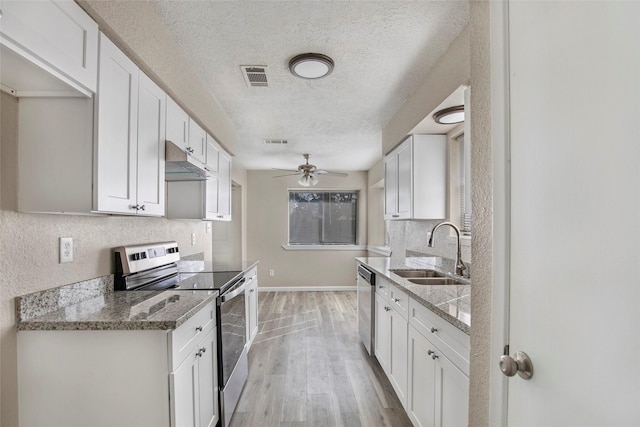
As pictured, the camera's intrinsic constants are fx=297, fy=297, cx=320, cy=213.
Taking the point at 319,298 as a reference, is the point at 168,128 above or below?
above

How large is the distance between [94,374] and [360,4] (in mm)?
2126

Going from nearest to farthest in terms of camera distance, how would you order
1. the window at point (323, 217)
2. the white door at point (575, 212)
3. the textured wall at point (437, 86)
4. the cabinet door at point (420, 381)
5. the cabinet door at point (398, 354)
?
the white door at point (575, 212) < the cabinet door at point (420, 381) < the textured wall at point (437, 86) < the cabinet door at point (398, 354) < the window at point (323, 217)

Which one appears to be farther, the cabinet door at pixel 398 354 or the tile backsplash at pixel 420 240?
the tile backsplash at pixel 420 240

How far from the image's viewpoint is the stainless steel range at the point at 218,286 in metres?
1.82

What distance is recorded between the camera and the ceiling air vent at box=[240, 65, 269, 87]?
7.04 ft

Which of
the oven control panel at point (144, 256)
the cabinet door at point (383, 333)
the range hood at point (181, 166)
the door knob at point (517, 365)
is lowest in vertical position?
the cabinet door at point (383, 333)

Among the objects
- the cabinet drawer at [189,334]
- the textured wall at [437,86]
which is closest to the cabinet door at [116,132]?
the cabinet drawer at [189,334]

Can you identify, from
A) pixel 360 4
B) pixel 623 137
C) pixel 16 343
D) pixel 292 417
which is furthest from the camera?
pixel 292 417

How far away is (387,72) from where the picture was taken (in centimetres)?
224

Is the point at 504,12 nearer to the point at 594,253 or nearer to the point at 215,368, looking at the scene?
the point at 594,253

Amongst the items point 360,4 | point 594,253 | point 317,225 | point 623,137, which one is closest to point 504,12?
point 623,137

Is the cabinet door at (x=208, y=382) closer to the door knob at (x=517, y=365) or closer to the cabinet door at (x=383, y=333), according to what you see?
the cabinet door at (x=383, y=333)

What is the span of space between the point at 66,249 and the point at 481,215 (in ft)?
5.88

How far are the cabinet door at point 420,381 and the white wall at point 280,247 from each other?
425cm
